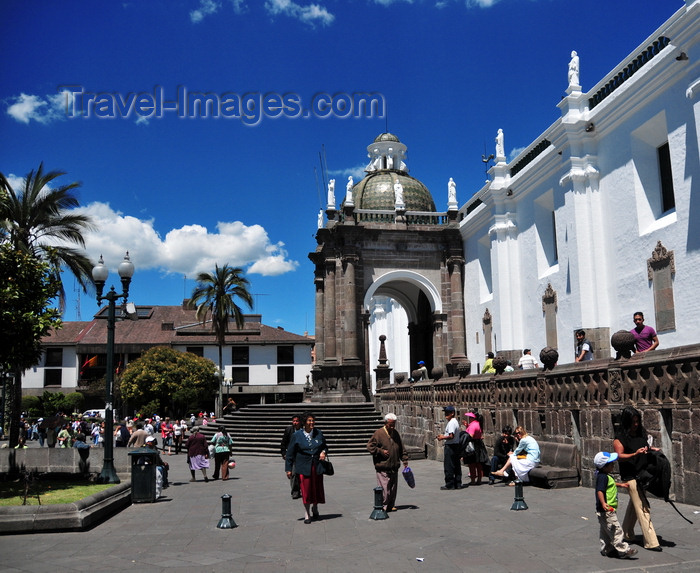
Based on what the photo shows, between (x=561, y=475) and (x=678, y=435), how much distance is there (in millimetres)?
2925

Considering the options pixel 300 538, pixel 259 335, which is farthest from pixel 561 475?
pixel 259 335

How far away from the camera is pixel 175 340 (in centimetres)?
5916

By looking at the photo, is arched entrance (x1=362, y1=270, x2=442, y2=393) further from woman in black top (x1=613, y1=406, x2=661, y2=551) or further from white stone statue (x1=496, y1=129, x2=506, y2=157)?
woman in black top (x1=613, y1=406, x2=661, y2=551)

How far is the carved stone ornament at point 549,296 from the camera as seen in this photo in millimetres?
21641

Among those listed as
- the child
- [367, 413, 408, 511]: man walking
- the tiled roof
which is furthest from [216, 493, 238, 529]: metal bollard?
the tiled roof

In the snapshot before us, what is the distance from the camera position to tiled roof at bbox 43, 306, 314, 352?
59125 mm

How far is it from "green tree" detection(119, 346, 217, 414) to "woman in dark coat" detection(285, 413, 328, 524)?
39.6m

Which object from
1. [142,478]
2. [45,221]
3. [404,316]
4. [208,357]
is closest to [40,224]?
[45,221]

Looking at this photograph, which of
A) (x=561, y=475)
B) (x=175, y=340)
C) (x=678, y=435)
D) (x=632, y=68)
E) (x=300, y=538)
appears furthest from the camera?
(x=175, y=340)

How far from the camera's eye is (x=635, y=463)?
7219 millimetres

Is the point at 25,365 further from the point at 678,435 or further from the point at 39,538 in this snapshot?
the point at 678,435

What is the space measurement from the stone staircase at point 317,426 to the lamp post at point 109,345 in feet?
33.5

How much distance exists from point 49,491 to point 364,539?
776 centimetres

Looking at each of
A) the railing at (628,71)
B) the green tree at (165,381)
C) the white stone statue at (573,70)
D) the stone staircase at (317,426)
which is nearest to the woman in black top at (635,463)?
the railing at (628,71)
